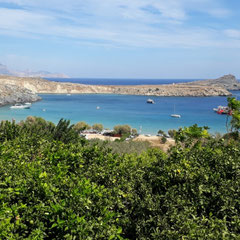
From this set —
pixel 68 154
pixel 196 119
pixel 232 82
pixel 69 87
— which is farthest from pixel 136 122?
pixel 232 82

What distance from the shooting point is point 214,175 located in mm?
5914

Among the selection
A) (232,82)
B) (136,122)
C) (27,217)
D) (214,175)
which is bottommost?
(136,122)

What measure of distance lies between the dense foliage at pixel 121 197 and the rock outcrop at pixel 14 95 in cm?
8826

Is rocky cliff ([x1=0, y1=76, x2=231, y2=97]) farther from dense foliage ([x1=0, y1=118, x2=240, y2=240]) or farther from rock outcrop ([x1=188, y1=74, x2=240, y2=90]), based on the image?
dense foliage ([x1=0, y1=118, x2=240, y2=240])

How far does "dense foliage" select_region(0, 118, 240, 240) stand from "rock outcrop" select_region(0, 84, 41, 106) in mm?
88261

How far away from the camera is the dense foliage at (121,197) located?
436 centimetres

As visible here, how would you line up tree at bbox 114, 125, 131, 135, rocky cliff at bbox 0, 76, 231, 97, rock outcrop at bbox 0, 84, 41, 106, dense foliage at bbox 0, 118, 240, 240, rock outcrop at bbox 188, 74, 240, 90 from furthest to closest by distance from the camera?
rock outcrop at bbox 188, 74, 240, 90
rocky cliff at bbox 0, 76, 231, 97
rock outcrop at bbox 0, 84, 41, 106
tree at bbox 114, 125, 131, 135
dense foliage at bbox 0, 118, 240, 240

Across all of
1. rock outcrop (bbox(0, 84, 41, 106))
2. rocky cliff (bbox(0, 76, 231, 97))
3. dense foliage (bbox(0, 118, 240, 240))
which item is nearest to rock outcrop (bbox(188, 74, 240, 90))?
rocky cliff (bbox(0, 76, 231, 97))

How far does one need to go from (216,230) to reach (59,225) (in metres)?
2.41

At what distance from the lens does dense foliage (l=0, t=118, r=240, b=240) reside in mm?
4359

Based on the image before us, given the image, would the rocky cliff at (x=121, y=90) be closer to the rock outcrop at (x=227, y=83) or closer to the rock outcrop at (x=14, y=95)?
the rock outcrop at (x=14, y=95)

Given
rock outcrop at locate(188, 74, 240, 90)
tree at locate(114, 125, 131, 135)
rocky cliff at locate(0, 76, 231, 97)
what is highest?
rock outcrop at locate(188, 74, 240, 90)

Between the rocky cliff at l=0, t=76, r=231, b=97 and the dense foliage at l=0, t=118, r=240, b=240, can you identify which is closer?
the dense foliage at l=0, t=118, r=240, b=240

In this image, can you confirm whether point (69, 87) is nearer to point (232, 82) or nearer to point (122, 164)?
point (232, 82)
